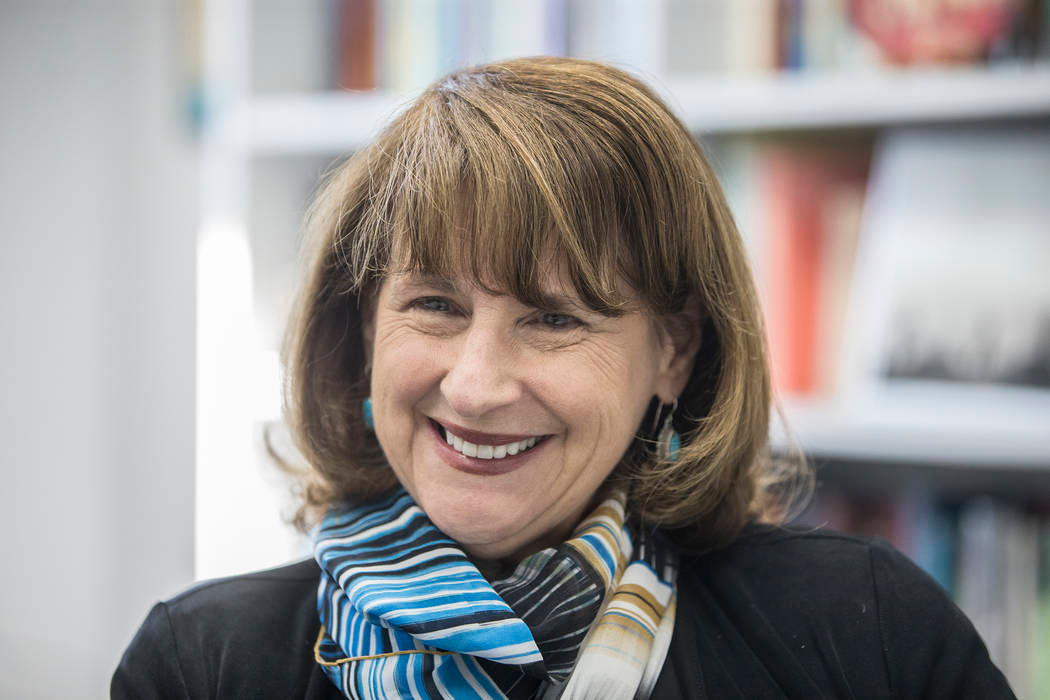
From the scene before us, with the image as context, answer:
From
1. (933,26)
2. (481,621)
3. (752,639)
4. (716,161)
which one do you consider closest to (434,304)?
(481,621)

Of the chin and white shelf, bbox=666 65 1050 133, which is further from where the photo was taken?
white shelf, bbox=666 65 1050 133

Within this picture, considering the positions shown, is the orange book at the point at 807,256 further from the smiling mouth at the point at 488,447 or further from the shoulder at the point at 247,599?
the shoulder at the point at 247,599

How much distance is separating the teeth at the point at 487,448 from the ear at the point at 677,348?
0.20 metres

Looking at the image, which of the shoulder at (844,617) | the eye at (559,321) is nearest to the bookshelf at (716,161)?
the shoulder at (844,617)

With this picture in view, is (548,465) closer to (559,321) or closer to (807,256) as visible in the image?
(559,321)

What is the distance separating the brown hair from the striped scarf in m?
0.14

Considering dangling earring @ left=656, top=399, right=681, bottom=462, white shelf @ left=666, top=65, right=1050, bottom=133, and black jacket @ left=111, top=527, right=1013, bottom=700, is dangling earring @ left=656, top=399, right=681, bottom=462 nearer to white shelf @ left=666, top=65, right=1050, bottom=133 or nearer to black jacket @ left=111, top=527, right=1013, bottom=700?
black jacket @ left=111, top=527, right=1013, bottom=700

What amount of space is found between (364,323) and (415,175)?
251 mm

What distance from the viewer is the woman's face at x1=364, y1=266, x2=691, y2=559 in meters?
0.96

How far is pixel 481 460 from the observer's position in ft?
3.33

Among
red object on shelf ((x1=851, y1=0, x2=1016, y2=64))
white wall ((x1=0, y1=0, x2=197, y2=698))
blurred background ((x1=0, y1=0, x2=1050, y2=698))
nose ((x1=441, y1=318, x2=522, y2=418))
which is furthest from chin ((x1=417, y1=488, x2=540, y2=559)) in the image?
white wall ((x1=0, y1=0, x2=197, y2=698))

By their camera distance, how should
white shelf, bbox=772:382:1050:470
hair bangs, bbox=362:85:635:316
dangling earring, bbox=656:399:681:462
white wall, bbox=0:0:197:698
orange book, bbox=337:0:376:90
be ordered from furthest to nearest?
white wall, bbox=0:0:197:698
orange book, bbox=337:0:376:90
white shelf, bbox=772:382:1050:470
dangling earring, bbox=656:399:681:462
hair bangs, bbox=362:85:635:316

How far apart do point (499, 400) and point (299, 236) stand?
0.64 m

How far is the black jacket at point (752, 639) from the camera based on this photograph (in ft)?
3.39
